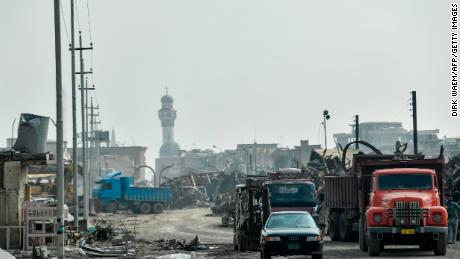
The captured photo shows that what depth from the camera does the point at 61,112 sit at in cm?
3175

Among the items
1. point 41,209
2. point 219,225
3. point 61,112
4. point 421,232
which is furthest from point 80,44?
point 421,232

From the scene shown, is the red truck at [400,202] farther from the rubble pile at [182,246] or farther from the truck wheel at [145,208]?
the truck wheel at [145,208]

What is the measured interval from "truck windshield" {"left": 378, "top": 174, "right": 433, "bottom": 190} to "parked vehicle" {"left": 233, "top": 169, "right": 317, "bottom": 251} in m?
5.45

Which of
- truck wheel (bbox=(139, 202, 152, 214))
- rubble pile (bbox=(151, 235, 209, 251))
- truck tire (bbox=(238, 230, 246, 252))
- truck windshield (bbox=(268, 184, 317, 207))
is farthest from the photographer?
truck wheel (bbox=(139, 202, 152, 214))

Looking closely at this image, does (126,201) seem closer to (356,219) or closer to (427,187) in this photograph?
(356,219)

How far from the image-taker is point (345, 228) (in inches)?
1622

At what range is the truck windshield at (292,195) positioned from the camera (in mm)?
40000

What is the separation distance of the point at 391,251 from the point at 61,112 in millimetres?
11130

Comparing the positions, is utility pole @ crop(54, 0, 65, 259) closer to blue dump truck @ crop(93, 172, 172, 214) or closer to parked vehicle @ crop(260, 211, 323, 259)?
parked vehicle @ crop(260, 211, 323, 259)

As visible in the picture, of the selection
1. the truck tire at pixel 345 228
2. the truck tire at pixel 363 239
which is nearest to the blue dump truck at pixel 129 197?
the truck tire at pixel 345 228

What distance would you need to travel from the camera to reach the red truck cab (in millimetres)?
31125

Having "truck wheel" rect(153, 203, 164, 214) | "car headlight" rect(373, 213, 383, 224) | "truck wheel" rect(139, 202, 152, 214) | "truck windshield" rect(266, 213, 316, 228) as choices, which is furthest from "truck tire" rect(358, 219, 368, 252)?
"truck wheel" rect(139, 202, 152, 214)

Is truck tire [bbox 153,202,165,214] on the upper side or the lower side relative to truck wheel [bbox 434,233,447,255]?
lower

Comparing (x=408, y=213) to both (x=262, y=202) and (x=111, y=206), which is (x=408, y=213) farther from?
(x=111, y=206)
